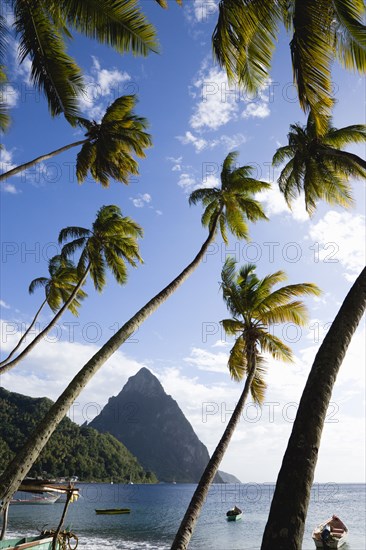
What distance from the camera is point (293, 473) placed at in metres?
3.70

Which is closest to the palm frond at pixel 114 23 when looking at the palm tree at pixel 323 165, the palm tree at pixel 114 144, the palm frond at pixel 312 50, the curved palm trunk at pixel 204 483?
the palm frond at pixel 312 50

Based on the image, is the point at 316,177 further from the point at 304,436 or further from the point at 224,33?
the point at 304,436

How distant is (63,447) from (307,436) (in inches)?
4195

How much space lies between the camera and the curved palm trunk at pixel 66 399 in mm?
7344

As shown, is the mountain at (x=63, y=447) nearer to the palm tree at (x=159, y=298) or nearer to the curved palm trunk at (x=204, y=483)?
the curved palm trunk at (x=204, y=483)

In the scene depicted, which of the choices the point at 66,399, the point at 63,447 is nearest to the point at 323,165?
the point at 66,399

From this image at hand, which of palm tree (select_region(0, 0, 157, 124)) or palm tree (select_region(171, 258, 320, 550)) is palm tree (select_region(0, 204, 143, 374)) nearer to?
palm tree (select_region(171, 258, 320, 550))

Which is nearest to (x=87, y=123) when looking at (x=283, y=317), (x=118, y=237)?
(x=118, y=237)

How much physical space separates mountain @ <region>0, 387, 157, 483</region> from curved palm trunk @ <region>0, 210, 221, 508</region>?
72919mm

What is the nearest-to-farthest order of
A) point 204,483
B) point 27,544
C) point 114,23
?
1. point 114,23
2. point 204,483
3. point 27,544

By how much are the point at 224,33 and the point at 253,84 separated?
4.79ft

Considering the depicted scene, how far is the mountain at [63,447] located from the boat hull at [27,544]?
66.2 meters

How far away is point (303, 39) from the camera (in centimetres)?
618

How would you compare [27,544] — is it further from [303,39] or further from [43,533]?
[303,39]
